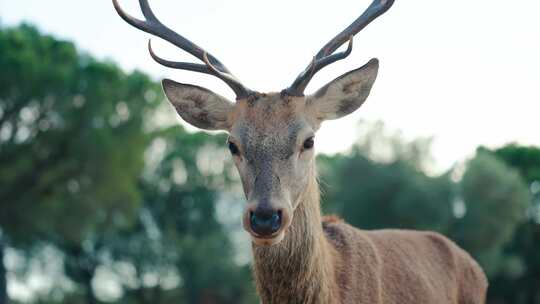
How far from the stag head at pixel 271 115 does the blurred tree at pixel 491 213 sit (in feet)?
89.8

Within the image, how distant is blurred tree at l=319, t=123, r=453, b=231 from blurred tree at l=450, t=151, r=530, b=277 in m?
1.48

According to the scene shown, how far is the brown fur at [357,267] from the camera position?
526 cm

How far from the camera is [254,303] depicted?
35875 millimetres

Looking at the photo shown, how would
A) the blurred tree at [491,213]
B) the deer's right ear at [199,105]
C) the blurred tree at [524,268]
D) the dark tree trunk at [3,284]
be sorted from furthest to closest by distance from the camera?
the blurred tree at [524,268] < the blurred tree at [491,213] < the dark tree trunk at [3,284] < the deer's right ear at [199,105]

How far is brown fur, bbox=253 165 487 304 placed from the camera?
207 inches

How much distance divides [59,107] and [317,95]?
71.8 feet

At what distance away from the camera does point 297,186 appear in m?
5.15

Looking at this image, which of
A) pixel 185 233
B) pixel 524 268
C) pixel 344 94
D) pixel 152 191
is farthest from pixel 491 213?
pixel 344 94

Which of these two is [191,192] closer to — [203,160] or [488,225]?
[203,160]

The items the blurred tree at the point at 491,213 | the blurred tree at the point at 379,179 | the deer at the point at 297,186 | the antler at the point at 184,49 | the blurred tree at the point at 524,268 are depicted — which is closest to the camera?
the deer at the point at 297,186

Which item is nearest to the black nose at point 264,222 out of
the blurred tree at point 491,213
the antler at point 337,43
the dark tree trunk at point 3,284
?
the antler at point 337,43

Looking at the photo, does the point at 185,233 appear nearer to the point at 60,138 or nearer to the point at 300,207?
the point at 60,138

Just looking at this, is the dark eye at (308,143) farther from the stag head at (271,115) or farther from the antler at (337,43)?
the antler at (337,43)

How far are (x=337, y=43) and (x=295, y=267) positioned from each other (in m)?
2.00
